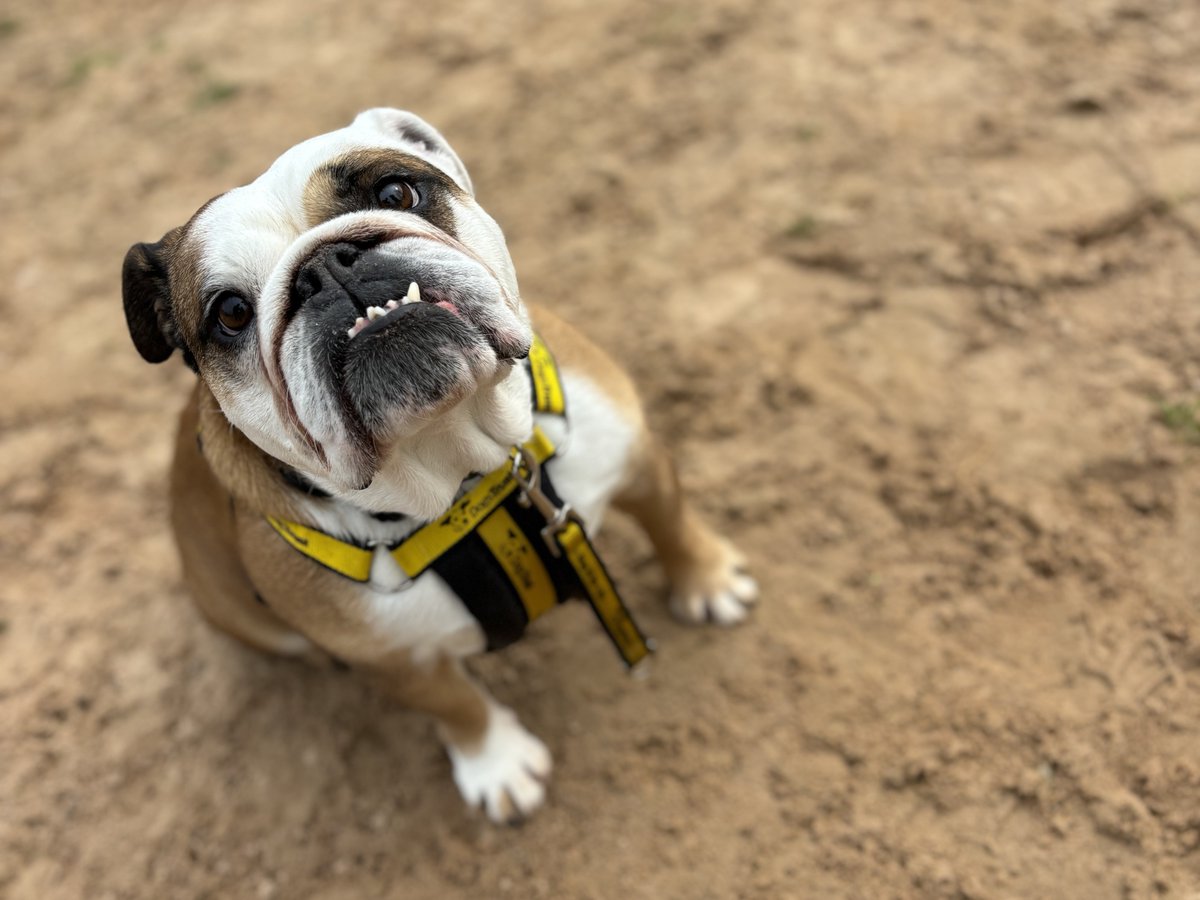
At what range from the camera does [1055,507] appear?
10.1 feet

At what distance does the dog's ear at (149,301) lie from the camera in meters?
2.17

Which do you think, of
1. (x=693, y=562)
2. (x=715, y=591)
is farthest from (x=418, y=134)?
(x=715, y=591)

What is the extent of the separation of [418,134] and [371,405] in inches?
36.8

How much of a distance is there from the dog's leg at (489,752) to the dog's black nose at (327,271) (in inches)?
50.1

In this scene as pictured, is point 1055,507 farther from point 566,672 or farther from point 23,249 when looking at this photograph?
point 23,249

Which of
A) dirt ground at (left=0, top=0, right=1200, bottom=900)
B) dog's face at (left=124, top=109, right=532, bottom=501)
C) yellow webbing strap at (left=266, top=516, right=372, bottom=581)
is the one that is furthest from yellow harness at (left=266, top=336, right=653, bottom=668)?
dirt ground at (left=0, top=0, right=1200, bottom=900)

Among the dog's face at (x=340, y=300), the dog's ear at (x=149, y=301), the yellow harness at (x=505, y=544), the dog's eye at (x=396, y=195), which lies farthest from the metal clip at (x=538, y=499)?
the dog's ear at (x=149, y=301)

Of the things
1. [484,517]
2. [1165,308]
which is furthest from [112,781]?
[1165,308]

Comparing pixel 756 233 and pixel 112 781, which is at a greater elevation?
pixel 756 233

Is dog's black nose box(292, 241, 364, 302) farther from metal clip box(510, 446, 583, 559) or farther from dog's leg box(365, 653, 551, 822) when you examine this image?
dog's leg box(365, 653, 551, 822)

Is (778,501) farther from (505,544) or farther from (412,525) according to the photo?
(412,525)

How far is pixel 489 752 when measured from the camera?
9.65 ft

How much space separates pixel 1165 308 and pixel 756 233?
1.62 m

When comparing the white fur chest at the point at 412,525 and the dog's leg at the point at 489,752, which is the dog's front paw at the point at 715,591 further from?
the dog's leg at the point at 489,752
